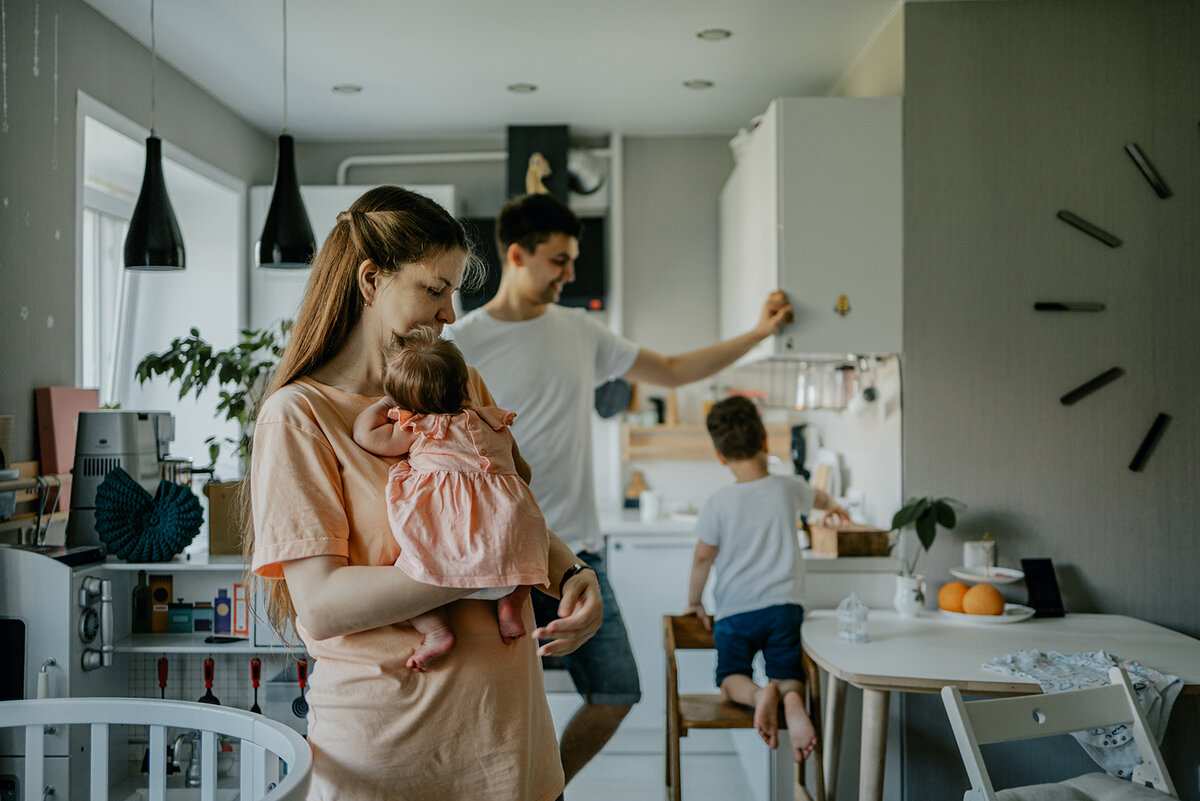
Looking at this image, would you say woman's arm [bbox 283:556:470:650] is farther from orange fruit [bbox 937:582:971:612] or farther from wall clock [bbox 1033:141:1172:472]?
wall clock [bbox 1033:141:1172:472]

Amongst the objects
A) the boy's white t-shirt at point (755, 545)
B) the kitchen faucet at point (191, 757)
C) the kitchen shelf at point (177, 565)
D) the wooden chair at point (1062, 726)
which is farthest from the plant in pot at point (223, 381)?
the wooden chair at point (1062, 726)

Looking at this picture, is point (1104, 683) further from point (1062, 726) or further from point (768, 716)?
point (768, 716)

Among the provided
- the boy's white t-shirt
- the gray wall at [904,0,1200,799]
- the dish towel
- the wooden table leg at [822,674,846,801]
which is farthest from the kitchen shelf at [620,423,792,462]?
the dish towel

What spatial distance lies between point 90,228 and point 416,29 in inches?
65.8

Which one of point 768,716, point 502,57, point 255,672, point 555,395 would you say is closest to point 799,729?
point 768,716

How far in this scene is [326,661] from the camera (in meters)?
1.14

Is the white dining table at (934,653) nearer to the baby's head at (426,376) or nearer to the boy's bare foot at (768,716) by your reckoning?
the boy's bare foot at (768,716)

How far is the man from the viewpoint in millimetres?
2355

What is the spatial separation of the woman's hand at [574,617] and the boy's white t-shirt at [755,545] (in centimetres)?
165

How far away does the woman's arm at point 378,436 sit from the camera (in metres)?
1.14

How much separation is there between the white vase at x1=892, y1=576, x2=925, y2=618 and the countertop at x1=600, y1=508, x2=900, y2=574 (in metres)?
0.20

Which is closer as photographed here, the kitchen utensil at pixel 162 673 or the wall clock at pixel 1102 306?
the kitchen utensil at pixel 162 673

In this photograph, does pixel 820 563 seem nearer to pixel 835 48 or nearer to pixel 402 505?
pixel 835 48

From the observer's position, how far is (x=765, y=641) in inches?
109
